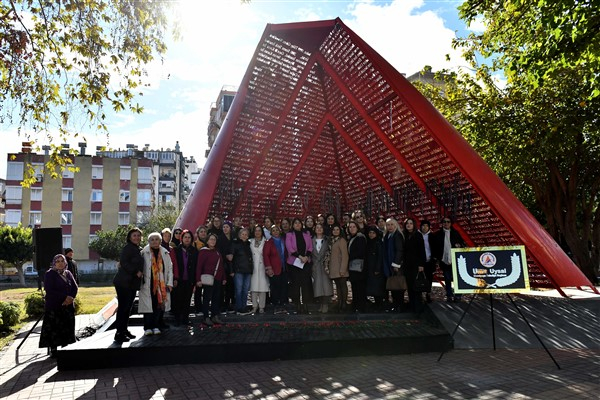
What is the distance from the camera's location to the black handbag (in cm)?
855

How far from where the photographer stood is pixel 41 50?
865 centimetres

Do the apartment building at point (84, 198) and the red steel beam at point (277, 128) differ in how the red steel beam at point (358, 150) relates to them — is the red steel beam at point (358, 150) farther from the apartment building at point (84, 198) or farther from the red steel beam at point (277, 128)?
the apartment building at point (84, 198)

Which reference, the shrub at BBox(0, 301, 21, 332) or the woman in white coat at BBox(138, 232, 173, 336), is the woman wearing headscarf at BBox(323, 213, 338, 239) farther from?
the shrub at BBox(0, 301, 21, 332)

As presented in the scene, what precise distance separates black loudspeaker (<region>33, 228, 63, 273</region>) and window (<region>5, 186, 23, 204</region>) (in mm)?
55456

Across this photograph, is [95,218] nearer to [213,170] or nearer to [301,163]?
[301,163]

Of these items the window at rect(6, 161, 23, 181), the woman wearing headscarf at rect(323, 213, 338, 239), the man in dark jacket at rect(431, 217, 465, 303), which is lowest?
the man in dark jacket at rect(431, 217, 465, 303)

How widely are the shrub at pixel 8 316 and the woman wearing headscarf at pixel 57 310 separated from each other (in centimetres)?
358

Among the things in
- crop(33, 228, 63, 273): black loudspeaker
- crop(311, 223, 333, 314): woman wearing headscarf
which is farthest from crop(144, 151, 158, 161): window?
crop(311, 223, 333, 314): woman wearing headscarf

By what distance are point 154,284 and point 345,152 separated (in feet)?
44.2

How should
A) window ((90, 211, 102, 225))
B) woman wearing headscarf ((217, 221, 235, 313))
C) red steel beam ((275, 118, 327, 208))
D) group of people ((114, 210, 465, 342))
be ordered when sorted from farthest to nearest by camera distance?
window ((90, 211, 102, 225)), red steel beam ((275, 118, 327, 208)), woman wearing headscarf ((217, 221, 235, 313)), group of people ((114, 210, 465, 342))

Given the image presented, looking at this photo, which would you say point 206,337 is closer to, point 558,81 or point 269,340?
point 269,340

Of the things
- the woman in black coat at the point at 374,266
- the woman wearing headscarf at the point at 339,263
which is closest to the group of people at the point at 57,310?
the woman wearing headscarf at the point at 339,263

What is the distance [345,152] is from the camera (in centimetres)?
1956

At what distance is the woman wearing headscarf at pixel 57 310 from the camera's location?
7.34 meters
